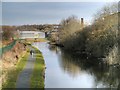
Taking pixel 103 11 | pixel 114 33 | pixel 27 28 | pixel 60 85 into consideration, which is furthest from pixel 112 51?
pixel 27 28

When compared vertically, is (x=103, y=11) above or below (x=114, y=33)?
above

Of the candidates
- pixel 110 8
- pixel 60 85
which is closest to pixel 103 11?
pixel 110 8

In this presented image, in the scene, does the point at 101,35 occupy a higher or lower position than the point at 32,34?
lower

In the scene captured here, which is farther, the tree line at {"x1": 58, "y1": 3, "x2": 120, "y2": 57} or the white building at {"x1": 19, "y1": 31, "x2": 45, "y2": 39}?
the white building at {"x1": 19, "y1": 31, "x2": 45, "y2": 39}

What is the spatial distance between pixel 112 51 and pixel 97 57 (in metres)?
5.68

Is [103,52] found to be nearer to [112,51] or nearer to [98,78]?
[112,51]

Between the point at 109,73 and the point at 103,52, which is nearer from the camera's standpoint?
the point at 109,73

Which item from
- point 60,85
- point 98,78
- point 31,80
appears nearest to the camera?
point 31,80

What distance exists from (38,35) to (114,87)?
120 m

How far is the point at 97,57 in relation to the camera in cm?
3356

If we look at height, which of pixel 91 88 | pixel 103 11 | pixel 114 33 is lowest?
pixel 91 88

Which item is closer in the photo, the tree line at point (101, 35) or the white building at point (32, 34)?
the tree line at point (101, 35)

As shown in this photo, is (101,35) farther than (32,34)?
No

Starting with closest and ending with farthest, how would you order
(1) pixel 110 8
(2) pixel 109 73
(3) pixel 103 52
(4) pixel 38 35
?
1. (2) pixel 109 73
2. (3) pixel 103 52
3. (1) pixel 110 8
4. (4) pixel 38 35
